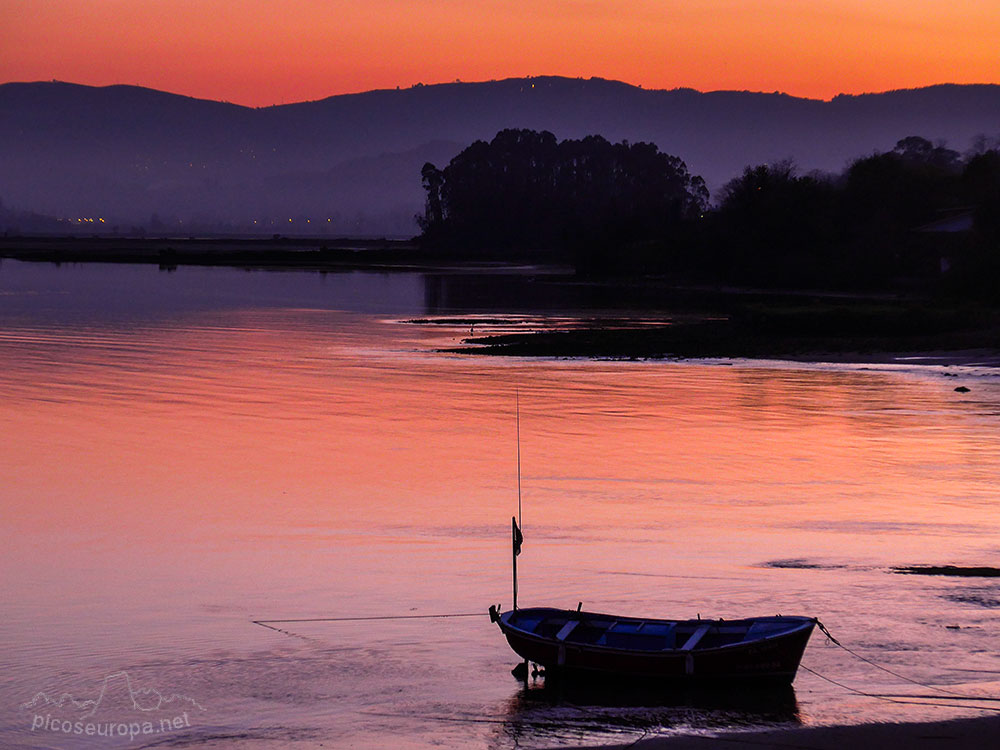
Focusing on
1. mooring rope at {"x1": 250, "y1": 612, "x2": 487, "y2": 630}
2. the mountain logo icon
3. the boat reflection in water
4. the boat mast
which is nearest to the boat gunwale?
the boat reflection in water

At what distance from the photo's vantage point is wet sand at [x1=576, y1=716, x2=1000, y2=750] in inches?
484

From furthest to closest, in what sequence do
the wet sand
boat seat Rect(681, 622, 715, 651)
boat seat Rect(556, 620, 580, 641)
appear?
boat seat Rect(556, 620, 580, 641) → boat seat Rect(681, 622, 715, 651) → the wet sand

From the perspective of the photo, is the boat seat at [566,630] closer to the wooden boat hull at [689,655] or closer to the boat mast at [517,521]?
the wooden boat hull at [689,655]

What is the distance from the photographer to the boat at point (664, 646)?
44.5 feet

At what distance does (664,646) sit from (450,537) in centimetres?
860

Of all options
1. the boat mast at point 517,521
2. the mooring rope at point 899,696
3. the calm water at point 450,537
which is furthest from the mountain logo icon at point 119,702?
the mooring rope at point 899,696

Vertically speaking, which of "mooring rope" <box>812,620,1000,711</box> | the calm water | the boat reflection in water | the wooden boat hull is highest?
the wooden boat hull

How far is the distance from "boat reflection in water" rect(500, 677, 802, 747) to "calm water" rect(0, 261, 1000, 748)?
36 mm

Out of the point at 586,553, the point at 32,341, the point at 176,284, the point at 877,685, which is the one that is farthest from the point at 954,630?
the point at 176,284

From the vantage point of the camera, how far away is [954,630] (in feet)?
51.5

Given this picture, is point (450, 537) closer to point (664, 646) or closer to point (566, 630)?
point (566, 630)

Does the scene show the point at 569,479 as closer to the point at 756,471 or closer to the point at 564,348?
the point at 756,471

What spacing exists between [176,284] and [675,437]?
9953 centimetres

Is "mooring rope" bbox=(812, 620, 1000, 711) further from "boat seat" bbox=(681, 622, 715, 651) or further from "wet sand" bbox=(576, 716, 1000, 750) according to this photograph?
"boat seat" bbox=(681, 622, 715, 651)
